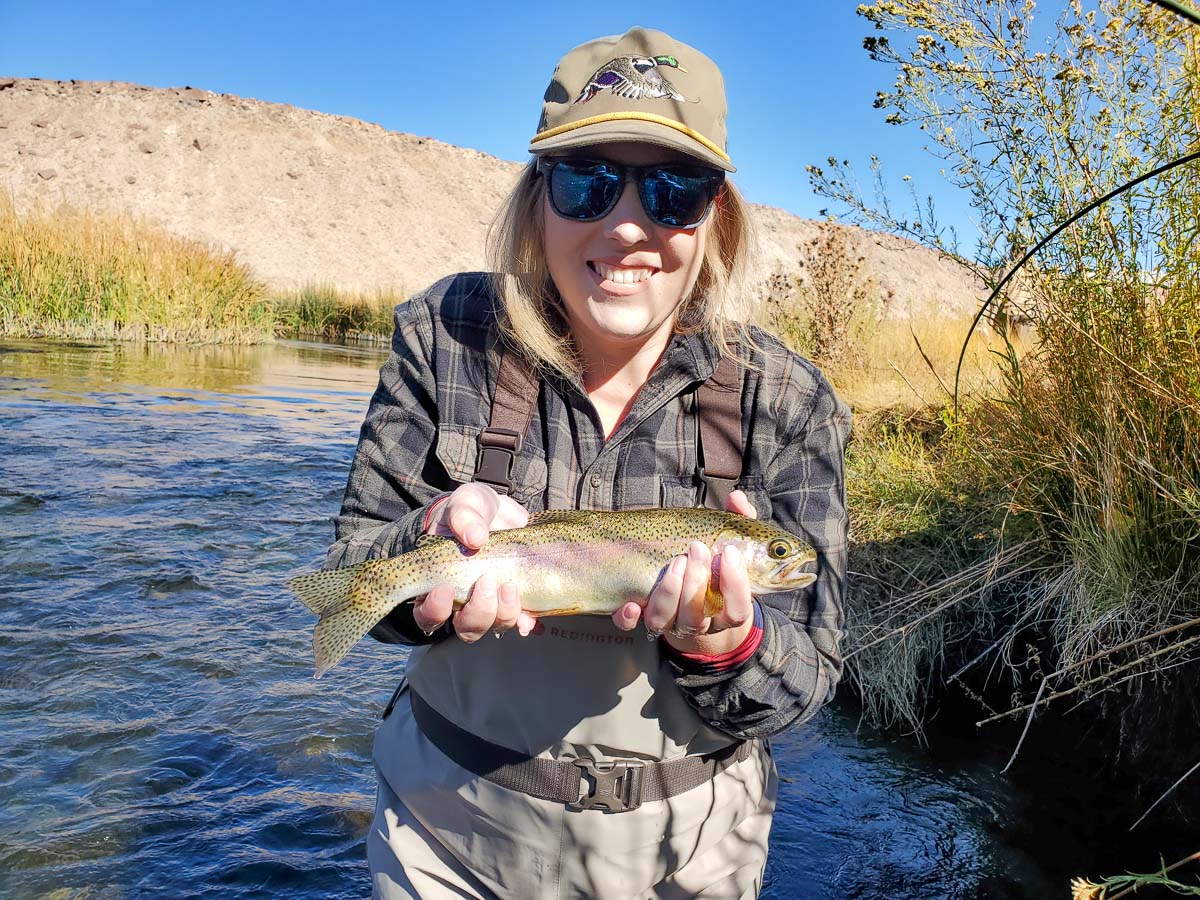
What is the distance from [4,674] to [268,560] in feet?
8.33

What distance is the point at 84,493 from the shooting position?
8758mm

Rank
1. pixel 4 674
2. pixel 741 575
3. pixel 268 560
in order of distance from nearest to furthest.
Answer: pixel 741 575 → pixel 4 674 → pixel 268 560

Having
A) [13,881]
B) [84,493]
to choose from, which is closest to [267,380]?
[84,493]

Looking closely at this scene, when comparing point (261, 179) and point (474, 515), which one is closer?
point (474, 515)

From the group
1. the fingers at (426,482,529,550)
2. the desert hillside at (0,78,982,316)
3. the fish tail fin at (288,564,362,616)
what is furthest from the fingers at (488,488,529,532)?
the desert hillside at (0,78,982,316)

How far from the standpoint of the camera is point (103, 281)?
21453 mm

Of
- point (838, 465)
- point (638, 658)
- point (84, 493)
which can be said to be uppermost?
point (838, 465)

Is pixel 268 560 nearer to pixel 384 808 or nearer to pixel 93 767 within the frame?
pixel 93 767

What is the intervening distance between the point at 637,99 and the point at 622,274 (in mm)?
477

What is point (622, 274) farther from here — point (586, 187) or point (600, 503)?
point (600, 503)

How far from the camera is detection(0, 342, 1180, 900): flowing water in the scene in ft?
13.0

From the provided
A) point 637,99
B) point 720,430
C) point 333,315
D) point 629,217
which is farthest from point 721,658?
point 333,315

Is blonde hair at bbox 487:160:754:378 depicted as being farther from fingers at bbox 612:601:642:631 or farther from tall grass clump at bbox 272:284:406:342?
tall grass clump at bbox 272:284:406:342

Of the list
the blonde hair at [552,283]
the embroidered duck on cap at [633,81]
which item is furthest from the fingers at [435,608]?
the embroidered duck on cap at [633,81]
